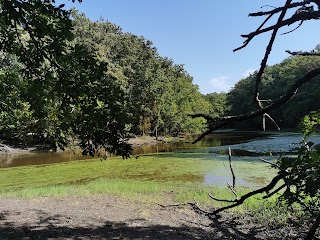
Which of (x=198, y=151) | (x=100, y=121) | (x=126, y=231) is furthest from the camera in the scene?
(x=198, y=151)

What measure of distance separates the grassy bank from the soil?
1455 millimetres

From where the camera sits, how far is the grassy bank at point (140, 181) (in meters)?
11.4

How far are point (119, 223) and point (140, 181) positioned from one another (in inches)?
325

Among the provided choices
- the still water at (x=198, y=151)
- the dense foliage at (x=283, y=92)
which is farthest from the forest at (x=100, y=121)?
the dense foliage at (x=283, y=92)

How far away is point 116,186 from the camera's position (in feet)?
44.0

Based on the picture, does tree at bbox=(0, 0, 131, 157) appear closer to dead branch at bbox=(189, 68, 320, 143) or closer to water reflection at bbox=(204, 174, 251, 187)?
dead branch at bbox=(189, 68, 320, 143)

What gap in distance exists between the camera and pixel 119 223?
7672 millimetres

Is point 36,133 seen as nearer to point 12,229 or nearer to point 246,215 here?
point 12,229

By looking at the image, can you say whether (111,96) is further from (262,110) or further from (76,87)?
(262,110)

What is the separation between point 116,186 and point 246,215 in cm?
615

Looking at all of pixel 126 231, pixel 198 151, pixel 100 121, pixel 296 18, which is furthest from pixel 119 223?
pixel 198 151

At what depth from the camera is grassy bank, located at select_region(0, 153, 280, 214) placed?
11.4 meters

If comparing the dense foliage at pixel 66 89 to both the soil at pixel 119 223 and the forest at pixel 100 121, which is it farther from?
the soil at pixel 119 223

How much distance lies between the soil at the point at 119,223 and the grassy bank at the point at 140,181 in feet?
4.77
